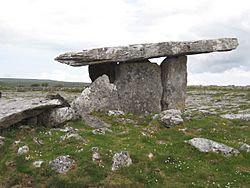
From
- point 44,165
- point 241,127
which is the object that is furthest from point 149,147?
point 241,127

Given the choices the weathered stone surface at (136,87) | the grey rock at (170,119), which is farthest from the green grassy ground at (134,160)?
the weathered stone surface at (136,87)

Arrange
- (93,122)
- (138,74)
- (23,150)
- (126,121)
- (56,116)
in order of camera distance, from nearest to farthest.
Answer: (23,150)
(56,116)
(93,122)
(126,121)
(138,74)

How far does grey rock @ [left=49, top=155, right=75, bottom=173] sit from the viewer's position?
65.1 ft

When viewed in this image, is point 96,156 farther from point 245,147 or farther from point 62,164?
point 245,147

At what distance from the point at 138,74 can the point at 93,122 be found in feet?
23.1

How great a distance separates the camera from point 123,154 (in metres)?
20.3

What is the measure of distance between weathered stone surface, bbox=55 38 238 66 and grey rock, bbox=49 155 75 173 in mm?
11776

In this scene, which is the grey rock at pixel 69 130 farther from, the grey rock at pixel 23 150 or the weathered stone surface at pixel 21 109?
the grey rock at pixel 23 150

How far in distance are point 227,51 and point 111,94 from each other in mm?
9496

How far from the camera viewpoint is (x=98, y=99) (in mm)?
30594

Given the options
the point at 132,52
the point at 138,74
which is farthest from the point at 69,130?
the point at 138,74

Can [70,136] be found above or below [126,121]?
below

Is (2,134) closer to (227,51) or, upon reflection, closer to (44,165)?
(44,165)

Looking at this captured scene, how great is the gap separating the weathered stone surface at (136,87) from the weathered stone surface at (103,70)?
3.92ft
